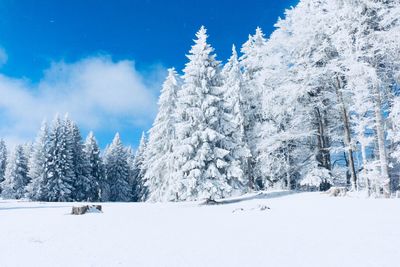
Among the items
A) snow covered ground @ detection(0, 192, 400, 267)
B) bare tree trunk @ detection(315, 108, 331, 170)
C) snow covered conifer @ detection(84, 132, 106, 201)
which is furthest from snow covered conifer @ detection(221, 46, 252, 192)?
snow covered conifer @ detection(84, 132, 106, 201)

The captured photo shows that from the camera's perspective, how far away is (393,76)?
56.2ft

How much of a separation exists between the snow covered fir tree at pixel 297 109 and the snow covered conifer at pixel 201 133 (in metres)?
0.08

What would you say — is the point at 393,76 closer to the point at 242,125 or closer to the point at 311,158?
the point at 311,158

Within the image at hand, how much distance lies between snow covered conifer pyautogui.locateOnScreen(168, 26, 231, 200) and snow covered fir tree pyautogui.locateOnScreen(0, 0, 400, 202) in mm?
84

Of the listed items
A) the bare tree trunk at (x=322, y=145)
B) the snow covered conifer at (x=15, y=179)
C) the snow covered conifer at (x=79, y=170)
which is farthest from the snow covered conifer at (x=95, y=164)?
the bare tree trunk at (x=322, y=145)

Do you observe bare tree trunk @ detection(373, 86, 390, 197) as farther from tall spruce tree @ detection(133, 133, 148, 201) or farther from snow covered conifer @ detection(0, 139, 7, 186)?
snow covered conifer @ detection(0, 139, 7, 186)

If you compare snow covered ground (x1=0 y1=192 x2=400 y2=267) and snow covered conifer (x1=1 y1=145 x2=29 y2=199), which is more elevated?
snow covered conifer (x1=1 y1=145 x2=29 y2=199)

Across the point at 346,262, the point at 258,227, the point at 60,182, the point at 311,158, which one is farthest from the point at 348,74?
the point at 60,182

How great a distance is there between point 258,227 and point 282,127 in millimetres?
18091

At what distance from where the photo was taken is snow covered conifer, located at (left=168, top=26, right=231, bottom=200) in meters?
22.2

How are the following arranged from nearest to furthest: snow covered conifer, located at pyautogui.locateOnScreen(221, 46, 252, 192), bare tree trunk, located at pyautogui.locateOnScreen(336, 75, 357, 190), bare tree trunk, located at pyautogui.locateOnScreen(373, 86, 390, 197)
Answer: bare tree trunk, located at pyautogui.locateOnScreen(373, 86, 390, 197), bare tree trunk, located at pyautogui.locateOnScreen(336, 75, 357, 190), snow covered conifer, located at pyautogui.locateOnScreen(221, 46, 252, 192)

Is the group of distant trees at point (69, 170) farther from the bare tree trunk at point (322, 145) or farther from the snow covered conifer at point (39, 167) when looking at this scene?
the bare tree trunk at point (322, 145)

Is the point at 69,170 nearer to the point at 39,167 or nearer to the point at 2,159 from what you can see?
the point at 39,167

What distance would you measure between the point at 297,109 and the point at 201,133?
8.11 meters
